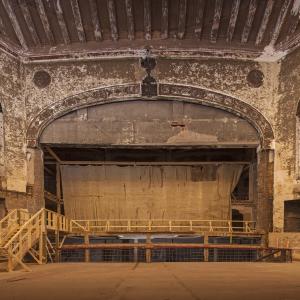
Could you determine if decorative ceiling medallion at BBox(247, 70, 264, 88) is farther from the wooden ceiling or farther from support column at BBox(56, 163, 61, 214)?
support column at BBox(56, 163, 61, 214)

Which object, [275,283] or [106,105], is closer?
[275,283]

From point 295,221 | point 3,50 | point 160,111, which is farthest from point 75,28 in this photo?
point 295,221

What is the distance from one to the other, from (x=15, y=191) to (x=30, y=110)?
10.5 ft

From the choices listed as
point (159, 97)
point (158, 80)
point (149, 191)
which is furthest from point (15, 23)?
point (149, 191)

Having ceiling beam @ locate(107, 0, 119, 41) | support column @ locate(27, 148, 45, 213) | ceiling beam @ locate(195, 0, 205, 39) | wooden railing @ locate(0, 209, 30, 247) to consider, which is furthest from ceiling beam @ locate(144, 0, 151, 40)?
wooden railing @ locate(0, 209, 30, 247)

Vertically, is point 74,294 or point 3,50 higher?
point 3,50

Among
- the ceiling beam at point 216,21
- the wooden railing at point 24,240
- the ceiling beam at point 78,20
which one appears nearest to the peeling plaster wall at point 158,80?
the ceiling beam at point 216,21

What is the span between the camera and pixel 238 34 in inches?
587

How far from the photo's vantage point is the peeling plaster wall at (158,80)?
14945mm

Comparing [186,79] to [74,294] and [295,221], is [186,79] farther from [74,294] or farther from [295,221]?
[74,294]

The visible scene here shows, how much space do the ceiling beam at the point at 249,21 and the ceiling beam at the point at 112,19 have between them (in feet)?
15.4

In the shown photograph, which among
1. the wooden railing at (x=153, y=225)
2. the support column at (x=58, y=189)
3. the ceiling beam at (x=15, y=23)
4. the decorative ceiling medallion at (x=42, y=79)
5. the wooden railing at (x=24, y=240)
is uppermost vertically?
the ceiling beam at (x=15, y=23)

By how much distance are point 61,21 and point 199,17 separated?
493 cm

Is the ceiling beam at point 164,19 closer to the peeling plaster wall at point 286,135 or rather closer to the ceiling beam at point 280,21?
the ceiling beam at point 280,21
